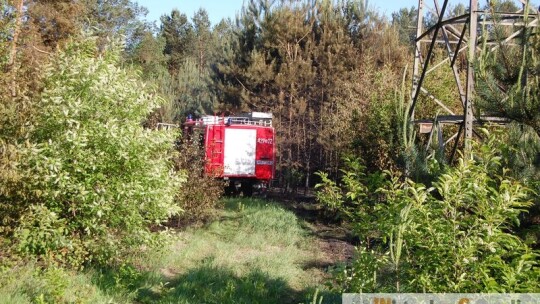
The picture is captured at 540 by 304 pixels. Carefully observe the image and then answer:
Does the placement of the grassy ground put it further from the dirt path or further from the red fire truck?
the red fire truck

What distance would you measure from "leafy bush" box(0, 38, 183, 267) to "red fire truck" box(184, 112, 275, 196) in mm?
9885

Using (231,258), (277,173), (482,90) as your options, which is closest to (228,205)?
(231,258)

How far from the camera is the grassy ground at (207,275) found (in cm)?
646

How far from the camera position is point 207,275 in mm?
8117

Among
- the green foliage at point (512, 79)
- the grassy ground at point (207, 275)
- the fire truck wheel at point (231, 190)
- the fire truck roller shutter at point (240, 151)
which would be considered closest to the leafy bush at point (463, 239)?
the green foliage at point (512, 79)

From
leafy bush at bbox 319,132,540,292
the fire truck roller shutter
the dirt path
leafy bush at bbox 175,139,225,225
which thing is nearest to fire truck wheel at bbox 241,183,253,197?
the fire truck roller shutter

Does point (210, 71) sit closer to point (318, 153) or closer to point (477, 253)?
point (318, 153)

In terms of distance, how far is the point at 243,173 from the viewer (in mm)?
18188

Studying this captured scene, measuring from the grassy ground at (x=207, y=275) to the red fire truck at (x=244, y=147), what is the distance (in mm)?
5864

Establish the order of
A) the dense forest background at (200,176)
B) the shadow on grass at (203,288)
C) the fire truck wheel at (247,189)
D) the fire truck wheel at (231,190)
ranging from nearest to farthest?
1. the dense forest background at (200,176)
2. the shadow on grass at (203,288)
3. the fire truck wheel at (247,189)
4. the fire truck wheel at (231,190)

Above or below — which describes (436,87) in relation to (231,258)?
above

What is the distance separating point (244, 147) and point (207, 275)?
1021cm

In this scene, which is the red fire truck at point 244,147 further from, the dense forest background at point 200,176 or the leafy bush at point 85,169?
the leafy bush at point 85,169

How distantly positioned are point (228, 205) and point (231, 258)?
19.4 feet
